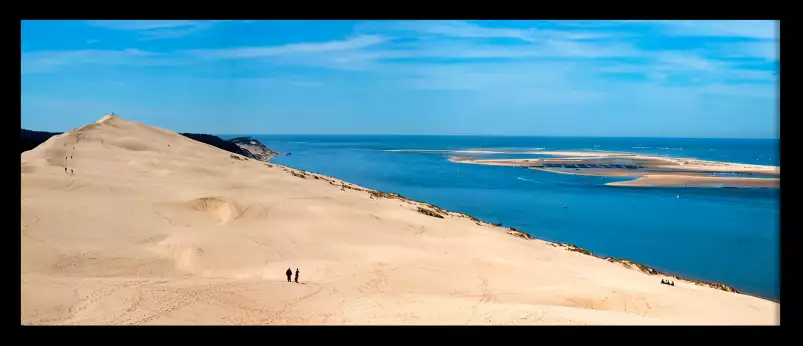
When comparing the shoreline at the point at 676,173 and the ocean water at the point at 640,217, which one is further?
the shoreline at the point at 676,173

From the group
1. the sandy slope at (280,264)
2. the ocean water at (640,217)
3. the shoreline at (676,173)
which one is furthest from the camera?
the shoreline at (676,173)

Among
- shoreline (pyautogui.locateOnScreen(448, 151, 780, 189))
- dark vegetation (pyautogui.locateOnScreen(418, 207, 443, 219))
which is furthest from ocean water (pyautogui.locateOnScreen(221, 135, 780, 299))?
dark vegetation (pyautogui.locateOnScreen(418, 207, 443, 219))

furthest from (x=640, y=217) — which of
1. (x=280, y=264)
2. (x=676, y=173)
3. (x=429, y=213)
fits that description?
(x=676, y=173)

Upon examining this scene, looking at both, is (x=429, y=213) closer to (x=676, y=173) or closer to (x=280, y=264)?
(x=280, y=264)

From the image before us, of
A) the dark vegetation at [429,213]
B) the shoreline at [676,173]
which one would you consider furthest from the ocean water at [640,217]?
the dark vegetation at [429,213]

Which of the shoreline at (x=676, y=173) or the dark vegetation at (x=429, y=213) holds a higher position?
the shoreline at (x=676, y=173)

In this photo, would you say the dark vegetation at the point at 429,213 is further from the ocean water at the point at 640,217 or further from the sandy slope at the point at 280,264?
the ocean water at the point at 640,217

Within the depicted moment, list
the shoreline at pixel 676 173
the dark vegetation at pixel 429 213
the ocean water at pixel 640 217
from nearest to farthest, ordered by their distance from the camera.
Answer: the ocean water at pixel 640 217
the dark vegetation at pixel 429 213
the shoreline at pixel 676 173

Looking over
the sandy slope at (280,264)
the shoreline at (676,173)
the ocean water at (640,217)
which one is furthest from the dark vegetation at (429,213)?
the shoreline at (676,173)

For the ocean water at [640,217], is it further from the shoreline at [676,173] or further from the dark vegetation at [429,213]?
the dark vegetation at [429,213]

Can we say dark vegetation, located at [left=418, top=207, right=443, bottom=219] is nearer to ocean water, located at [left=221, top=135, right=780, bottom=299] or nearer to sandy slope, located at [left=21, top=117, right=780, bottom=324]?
sandy slope, located at [left=21, top=117, right=780, bottom=324]
